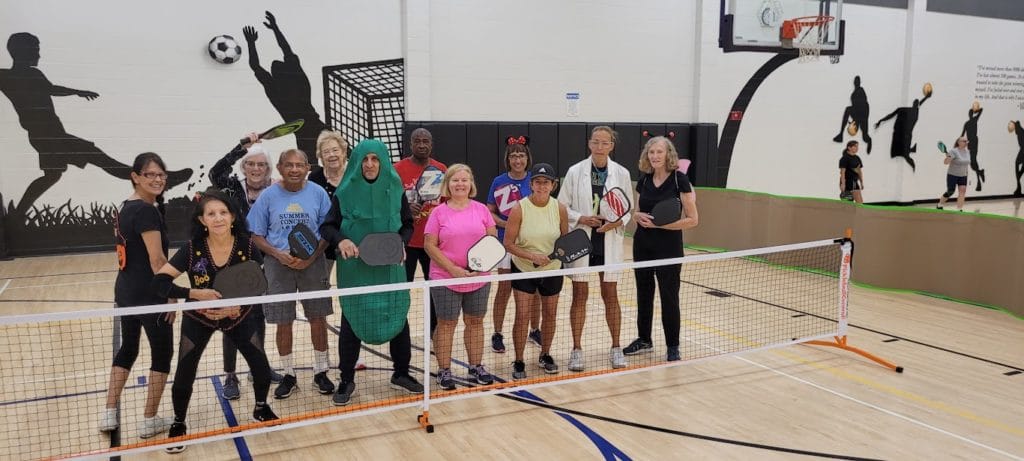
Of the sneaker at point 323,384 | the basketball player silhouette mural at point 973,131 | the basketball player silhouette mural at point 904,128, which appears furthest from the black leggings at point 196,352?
the basketball player silhouette mural at point 973,131

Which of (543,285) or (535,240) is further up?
(535,240)

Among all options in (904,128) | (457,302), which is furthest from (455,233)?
(904,128)

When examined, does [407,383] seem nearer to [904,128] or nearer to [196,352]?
[196,352]

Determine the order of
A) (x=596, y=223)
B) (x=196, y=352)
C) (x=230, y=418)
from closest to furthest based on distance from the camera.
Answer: (x=196, y=352)
(x=230, y=418)
(x=596, y=223)

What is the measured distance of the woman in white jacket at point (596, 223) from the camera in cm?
542

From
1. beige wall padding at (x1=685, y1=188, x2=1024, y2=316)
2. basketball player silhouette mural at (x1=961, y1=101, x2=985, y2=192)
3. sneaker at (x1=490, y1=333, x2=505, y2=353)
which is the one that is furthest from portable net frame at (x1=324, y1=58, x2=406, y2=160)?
basketball player silhouette mural at (x1=961, y1=101, x2=985, y2=192)

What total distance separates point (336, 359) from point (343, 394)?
50.2 inches

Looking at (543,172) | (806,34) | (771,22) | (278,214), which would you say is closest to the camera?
(278,214)

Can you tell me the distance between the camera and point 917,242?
334 inches

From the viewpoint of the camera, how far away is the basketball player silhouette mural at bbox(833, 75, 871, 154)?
17.4 m

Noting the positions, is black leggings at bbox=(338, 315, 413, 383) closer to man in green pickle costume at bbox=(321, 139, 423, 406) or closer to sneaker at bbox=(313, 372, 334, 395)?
man in green pickle costume at bbox=(321, 139, 423, 406)

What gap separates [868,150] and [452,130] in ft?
38.0

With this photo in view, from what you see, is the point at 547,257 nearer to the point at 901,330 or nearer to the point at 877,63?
the point at 901,330

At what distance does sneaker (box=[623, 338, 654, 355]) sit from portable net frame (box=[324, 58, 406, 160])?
7.91 metres
